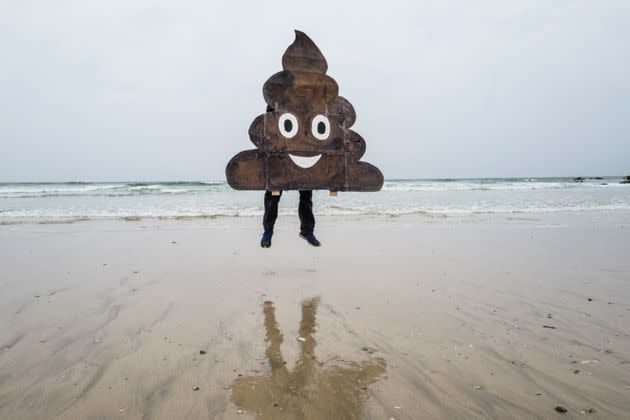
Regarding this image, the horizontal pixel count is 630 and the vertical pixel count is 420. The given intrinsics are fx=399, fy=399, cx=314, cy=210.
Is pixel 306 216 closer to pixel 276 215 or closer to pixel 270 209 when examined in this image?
pixel 276 215

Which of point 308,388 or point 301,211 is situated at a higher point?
point 301,211

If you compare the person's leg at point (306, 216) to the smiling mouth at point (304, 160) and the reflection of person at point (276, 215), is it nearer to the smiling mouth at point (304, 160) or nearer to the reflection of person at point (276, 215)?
the reflection of person at point (276, 215)

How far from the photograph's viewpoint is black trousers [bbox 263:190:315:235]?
15.5 feet

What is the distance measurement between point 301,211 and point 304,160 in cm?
108

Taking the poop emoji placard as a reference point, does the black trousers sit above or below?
below

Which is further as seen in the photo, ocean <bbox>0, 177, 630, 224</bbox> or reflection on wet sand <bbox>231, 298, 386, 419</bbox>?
ocean <bbox>0, 177, 630, 224</bbox>

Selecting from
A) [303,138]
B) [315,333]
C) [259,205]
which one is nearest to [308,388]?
[315,333]

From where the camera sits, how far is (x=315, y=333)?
3.82 metres

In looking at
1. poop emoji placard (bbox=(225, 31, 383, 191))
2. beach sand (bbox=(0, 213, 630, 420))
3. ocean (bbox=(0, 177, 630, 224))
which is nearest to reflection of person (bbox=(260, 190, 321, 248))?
poop emoji placard (bbox=(225, 31, 383, 191))

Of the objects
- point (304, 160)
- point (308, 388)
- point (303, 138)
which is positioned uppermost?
point (303, 138)

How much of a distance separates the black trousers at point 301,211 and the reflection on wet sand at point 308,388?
1708mm

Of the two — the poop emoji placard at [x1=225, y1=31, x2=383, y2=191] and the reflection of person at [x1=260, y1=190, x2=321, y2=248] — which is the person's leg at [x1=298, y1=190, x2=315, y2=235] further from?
the poop emoji placard at [x1=225, y1=31, x2=383, y2=191]

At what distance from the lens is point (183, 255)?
7.16 metres

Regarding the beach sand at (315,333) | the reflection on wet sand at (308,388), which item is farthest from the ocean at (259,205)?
the reflection on wet sand at (308,388)
